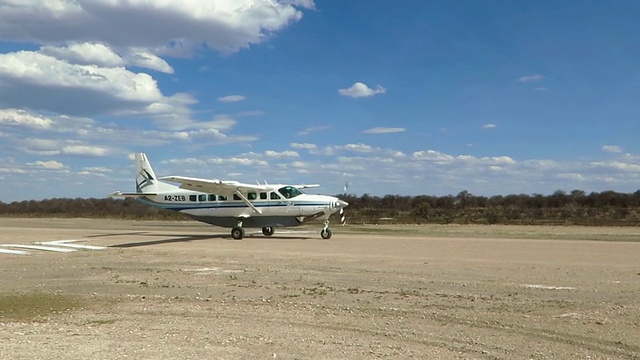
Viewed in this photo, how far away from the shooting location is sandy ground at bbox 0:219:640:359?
7.72m

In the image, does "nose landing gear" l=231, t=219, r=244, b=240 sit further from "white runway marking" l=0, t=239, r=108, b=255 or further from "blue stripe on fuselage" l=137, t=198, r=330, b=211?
"white runway marking" l=0, t=239, r=108, b=255

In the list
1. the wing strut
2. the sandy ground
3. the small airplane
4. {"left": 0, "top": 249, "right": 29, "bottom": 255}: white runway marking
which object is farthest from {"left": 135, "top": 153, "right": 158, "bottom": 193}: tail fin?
the sandy ground

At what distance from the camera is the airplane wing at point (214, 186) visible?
102 ft

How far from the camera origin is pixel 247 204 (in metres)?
32.3

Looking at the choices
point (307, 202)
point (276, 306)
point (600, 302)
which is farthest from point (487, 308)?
point (307, 202)

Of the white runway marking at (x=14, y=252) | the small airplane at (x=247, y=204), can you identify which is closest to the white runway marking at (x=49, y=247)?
the white runway marking at (x=14, y=252)

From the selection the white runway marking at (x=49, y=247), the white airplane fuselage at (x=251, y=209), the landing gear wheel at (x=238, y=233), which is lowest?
the white runway marking at (x=49, y=247)

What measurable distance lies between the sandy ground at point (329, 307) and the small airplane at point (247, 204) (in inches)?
391

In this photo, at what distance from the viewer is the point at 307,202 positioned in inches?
1225

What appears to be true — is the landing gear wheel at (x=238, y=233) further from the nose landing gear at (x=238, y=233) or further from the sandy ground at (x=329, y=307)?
the sandy ground at (x=329, y=307)

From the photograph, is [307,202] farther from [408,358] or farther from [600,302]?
[408,358]

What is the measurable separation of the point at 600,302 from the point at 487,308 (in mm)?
2394

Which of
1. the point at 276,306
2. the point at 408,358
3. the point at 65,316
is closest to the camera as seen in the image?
the point at 408,358

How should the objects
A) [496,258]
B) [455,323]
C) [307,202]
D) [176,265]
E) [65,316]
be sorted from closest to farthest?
[455,323], [65,316], [176,265], [496,258], [307,202]
